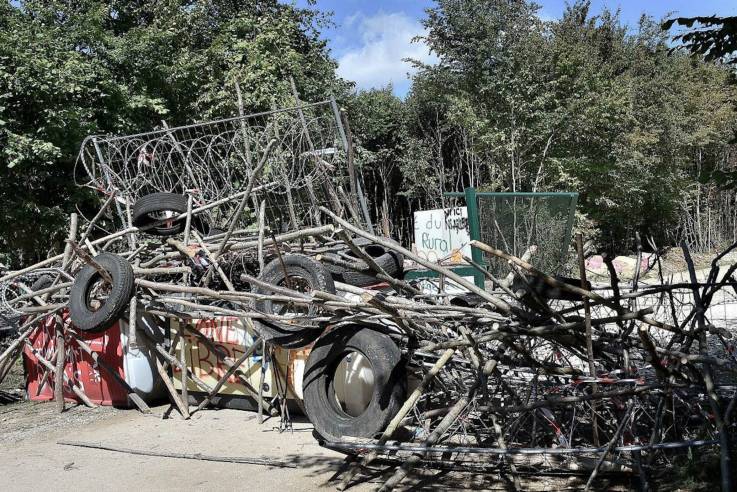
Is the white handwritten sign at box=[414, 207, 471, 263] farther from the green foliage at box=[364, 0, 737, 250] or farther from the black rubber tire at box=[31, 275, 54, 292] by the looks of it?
the green foliage at box=[364, 0, 737, 250]

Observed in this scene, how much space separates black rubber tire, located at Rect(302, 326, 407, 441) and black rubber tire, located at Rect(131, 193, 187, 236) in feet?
11.3

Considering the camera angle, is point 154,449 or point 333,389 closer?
point 333,389

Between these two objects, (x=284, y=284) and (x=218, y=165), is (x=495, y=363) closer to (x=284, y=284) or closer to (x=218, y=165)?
(x=284, y=284)

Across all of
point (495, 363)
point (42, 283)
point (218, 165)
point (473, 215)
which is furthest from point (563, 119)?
point (495, 363)

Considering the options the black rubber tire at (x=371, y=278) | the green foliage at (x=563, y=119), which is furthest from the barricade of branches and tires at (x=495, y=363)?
the green foliage at (x=563, y=119)

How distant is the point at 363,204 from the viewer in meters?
8.76

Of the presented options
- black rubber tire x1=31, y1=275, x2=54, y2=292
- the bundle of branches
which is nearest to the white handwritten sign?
the bundle of branches

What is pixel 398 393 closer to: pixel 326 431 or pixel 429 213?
pixel 326 431

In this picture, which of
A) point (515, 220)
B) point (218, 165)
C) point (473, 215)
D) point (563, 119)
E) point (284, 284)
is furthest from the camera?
point (563, 119)

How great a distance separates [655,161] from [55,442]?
16.0 metres

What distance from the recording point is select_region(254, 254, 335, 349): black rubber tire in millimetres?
5914

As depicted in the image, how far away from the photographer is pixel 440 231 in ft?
34.7

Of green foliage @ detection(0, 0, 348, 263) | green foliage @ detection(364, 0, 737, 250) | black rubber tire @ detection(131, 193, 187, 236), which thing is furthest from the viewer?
green foliage @ detection(364, 0, 737, 250)

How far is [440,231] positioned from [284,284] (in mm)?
4344
